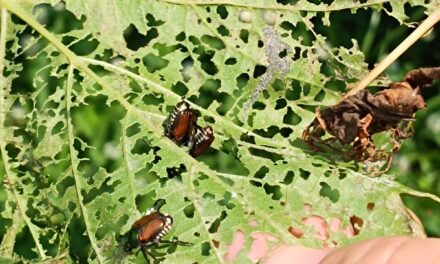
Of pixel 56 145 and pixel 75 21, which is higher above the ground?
pixel 75 21

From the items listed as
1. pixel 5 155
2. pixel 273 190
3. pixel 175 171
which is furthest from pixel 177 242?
pixel 5 155

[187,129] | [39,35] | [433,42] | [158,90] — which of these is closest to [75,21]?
[39,35]

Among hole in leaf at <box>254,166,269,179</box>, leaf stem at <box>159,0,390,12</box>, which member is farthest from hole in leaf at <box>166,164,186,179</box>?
leaf stem at <box>159,0,390,12</box>

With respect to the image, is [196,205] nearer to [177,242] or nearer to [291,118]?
[177,242]

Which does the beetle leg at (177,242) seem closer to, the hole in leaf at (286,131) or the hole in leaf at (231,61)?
the hole in leaf at (286,131)

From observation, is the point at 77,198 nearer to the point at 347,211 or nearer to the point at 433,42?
the point at 347,211

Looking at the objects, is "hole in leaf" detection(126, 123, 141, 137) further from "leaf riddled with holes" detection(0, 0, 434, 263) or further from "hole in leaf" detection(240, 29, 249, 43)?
"hole in leaf" detection(240, 29, 249, 43)
